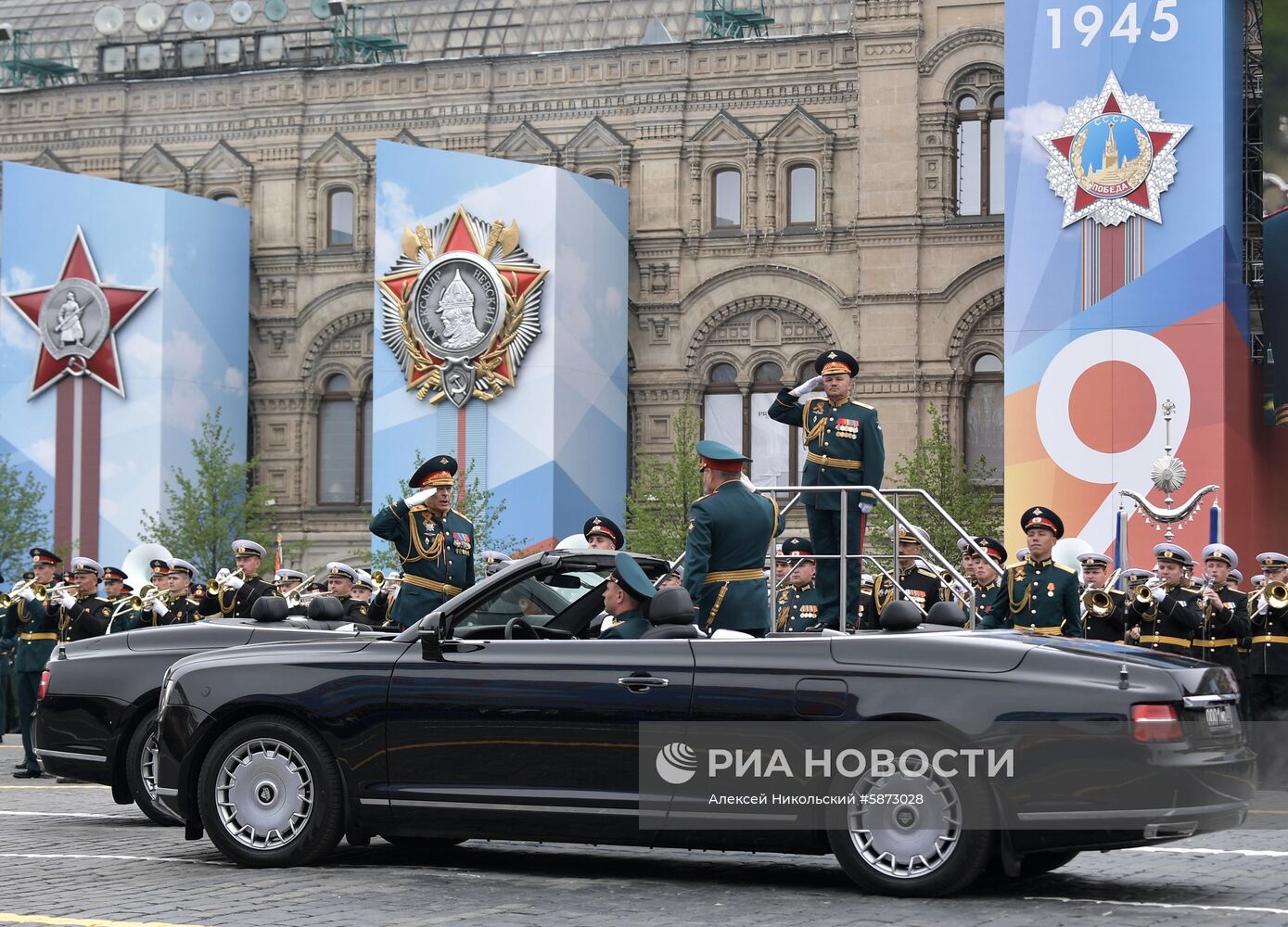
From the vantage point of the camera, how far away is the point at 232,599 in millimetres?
18188

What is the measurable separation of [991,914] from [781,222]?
33648 mm

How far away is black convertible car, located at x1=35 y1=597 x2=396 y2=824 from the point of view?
42.7 feet

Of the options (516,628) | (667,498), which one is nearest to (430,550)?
(516,628)

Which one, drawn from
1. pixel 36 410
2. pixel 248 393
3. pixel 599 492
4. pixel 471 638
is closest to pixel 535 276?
pixel 599 492

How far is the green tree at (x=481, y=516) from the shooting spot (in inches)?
1526

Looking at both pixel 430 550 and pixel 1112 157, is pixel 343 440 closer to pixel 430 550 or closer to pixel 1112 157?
pixel 1112 157

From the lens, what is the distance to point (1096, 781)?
9.01 metres

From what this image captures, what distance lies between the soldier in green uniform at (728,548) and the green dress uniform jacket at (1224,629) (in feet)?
18.8

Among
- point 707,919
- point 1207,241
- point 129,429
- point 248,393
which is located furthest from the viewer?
point 248,393

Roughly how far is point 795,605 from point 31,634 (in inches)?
289

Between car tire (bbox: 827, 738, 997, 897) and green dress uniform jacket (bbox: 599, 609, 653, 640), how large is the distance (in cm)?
154

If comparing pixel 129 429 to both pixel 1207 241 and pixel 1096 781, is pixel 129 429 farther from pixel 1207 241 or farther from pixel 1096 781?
pixel 1096 781

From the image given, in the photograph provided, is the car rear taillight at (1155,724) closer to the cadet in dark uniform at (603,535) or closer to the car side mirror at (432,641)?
the car side mirror at (432,641)

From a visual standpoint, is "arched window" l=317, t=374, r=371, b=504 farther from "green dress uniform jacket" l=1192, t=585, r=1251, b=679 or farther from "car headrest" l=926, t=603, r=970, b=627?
"car headrest" l=926, t=603, r=970, b=627
